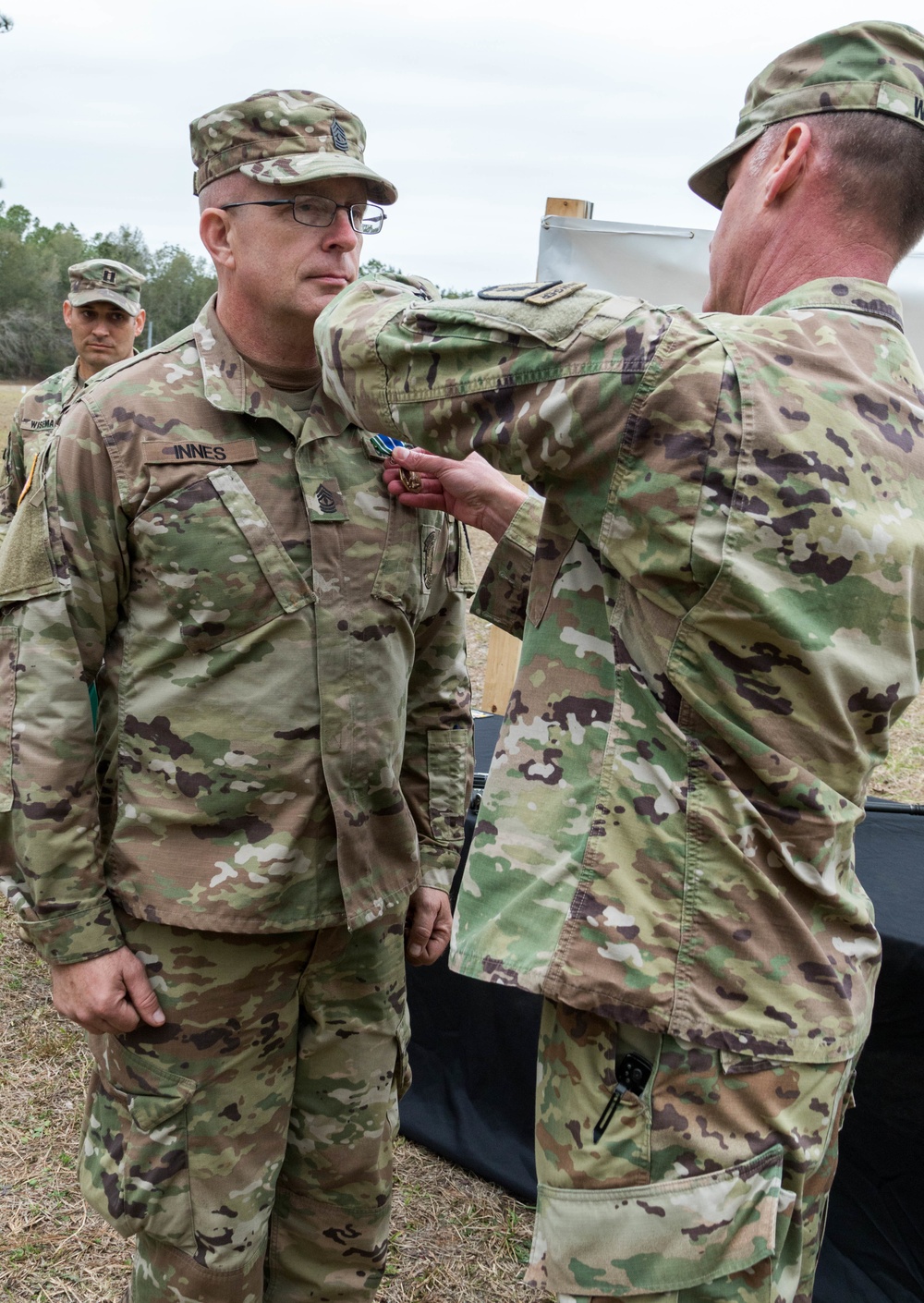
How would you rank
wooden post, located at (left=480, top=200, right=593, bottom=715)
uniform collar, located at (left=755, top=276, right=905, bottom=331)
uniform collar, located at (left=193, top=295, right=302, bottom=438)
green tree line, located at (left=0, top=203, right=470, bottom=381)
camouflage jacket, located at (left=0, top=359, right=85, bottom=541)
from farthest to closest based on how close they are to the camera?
green tree line, located at (left=0, top=203, right=470, bottom=381) < camouflage jacket, located at (left=0, top=359, right=85, bottom=541) < wooden post, located at (left=480, top=200, right=593, bottom=715) < uniform collar, located at (left=193, top=295, right=302, bottom=438) < uniform collar, located at (left=755, top=276, right=905, bottom=331)

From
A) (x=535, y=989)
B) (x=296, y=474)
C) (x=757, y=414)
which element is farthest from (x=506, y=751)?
(x=296, y=474)

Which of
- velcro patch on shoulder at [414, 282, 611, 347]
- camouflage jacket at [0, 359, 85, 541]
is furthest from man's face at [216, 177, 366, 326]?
camouflage jacket at [0, 359, 85, 541]

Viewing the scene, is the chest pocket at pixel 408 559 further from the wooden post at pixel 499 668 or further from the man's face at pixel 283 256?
the wooden post at pixel 499 668

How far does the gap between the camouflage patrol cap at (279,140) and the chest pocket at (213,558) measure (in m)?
0.61

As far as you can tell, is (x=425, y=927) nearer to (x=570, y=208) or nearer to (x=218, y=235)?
(x=218, y=235)

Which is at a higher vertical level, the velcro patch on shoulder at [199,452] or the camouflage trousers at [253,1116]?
the velcro patch on shoulder at [199,452]

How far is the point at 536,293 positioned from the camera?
1.41 metres

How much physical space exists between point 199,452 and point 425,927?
1234 millimetres

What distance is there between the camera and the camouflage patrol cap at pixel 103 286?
5293 mm

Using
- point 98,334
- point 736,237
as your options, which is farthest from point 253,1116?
point 98,334

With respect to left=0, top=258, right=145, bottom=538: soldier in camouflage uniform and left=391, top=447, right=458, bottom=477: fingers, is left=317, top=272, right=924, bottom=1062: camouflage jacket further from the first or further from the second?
left=0, top=258, right=145, bottom=538: soldier in camouflage uniform

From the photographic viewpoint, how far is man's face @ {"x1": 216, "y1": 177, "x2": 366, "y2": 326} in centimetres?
207

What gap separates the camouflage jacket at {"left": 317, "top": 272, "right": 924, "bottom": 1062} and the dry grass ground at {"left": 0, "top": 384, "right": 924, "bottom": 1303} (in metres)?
1.82

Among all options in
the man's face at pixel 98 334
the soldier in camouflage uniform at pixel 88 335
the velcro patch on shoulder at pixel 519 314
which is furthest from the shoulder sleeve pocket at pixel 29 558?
the man's face at pixel 98 334
